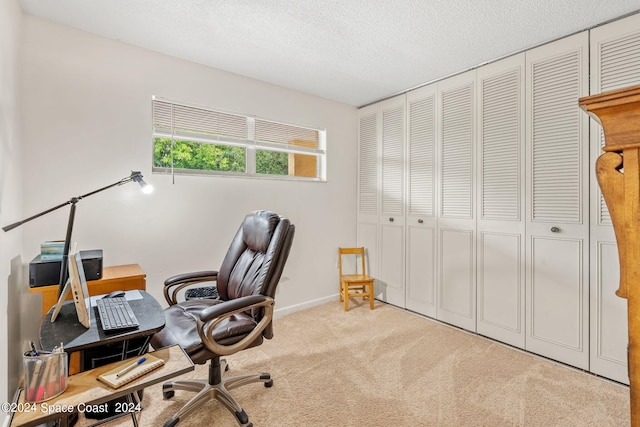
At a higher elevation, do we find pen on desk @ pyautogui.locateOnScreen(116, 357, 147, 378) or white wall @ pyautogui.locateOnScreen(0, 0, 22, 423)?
white wall @ pyautogui.locateOnScreen(0, 0, 22, 423)

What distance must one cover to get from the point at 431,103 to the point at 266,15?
188 centimetres

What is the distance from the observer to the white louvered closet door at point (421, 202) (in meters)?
3.19

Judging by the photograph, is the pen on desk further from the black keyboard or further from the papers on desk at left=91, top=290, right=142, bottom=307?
the papers on desk at left=91, top=290, right=142, bottom=307

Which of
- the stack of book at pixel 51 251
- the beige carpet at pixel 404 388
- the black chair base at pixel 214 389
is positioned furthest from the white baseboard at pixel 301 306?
the stack of book at pixel 51 251

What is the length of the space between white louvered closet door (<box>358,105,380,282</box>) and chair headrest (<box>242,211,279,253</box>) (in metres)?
1.95

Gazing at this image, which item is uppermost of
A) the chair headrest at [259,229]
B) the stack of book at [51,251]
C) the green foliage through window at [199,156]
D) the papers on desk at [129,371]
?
the green foliage through window at [199,156]

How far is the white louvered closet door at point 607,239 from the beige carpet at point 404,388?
20cm

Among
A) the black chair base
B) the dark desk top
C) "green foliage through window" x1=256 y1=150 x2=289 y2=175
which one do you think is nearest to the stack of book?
the dark desk top

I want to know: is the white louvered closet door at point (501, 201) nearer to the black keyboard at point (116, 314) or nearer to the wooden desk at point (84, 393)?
the wooden desk at point (84, 393)

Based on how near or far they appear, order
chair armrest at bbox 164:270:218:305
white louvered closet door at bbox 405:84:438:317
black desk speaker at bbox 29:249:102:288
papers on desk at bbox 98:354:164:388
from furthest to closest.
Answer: white louvered closet door at bbox 405:84:438:317, chair armrest at bbox 164:270:218:305, black desk speaker at bbox 29:249:102:288, papers on desk at bbox 98:354:164:388

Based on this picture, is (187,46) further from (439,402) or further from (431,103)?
(439,402)

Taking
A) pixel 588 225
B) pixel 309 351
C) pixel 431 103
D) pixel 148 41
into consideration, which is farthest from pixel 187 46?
pixel 588 225

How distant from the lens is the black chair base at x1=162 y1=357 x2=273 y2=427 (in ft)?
5.45

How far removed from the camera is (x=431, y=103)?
3.18 metres
